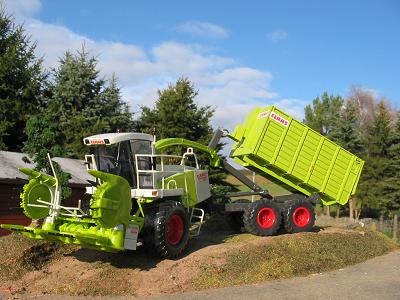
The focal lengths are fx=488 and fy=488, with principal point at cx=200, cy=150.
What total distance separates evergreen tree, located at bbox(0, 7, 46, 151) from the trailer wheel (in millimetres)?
18068

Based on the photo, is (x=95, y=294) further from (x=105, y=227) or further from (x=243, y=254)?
(x=243, y=254)

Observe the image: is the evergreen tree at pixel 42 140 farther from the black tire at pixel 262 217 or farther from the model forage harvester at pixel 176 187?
the black tire at pixel 262 217

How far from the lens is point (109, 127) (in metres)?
30.4

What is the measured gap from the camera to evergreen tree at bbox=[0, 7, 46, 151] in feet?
90.6

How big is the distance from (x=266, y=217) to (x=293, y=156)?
193 cm

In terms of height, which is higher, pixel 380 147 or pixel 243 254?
pixel 380 147

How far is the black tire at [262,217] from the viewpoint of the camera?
13.3 metres

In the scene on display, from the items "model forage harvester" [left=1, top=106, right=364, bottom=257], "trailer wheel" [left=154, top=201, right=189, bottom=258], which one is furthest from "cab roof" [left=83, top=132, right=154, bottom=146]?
"trailer wheel" [left=154, top=201, right=189, bottom=258]

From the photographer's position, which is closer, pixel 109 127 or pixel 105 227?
pixel 105 227

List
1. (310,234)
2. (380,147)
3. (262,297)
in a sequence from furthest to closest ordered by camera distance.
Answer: (380,147)
(310,234)
(262,297)

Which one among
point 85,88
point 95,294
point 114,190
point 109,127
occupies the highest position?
point 85,88

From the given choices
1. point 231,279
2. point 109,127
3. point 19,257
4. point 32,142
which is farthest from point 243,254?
point 109,127

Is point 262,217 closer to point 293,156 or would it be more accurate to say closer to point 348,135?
point 293,156

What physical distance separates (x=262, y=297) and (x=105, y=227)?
10.5 feet
